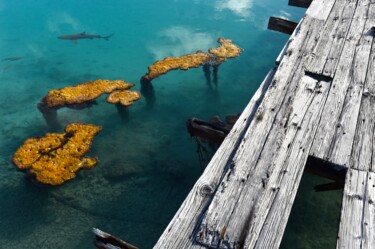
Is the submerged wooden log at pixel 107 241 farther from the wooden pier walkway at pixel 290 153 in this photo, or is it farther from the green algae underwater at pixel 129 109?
the green algae underwater at pixel 129 109

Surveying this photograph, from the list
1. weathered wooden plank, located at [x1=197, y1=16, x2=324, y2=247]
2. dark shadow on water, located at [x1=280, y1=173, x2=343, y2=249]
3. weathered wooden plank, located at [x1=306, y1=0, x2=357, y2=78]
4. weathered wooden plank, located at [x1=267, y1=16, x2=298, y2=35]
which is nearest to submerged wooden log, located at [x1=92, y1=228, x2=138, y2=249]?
weathered wooden plank, located at [x1=197, y1=16, x2=324, y2=247]

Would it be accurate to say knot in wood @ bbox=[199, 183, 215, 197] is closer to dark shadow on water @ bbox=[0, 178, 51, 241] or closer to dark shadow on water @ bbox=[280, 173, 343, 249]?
dark shadow on water @ bbox=[280, 173, 343, 249]

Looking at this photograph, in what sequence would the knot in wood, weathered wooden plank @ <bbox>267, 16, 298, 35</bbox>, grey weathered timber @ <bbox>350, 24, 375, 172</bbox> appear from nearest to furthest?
1. the knot in wood
2. grey weathered timber @ <bbox>350, 24, 375, 172</bbox>
3. weathered wooden plank @ <bbox>267, 16, 298, 35</bbox>

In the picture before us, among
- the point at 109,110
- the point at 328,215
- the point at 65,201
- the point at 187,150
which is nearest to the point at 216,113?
the point at 187,150

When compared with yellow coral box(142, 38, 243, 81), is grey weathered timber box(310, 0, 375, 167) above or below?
above

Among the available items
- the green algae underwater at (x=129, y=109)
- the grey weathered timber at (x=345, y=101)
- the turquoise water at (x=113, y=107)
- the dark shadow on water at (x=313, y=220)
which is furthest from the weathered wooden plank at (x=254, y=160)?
the turquoise water at (x=113, y=107)

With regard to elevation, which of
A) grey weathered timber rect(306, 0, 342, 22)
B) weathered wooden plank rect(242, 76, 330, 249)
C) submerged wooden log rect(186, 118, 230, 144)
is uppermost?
grey weathered timber rect(306, 0, 342, 22)

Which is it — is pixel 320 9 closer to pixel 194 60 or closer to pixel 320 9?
pixel 320 9
